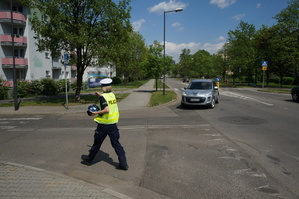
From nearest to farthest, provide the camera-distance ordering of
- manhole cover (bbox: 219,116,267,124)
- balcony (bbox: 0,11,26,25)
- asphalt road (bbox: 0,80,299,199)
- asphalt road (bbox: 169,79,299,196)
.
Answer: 1. asphalt road (bbox: 0,80,299,199)
2. asphalt road (bbox: 169,79,299,196)
3. manhole cover (bbox: 219,116,267,124)
4. balcony (bbox: 0,11,26,25)

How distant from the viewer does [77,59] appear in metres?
16.2

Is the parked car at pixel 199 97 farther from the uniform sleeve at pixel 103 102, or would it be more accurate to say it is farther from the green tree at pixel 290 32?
the green tree at pixel 290 32

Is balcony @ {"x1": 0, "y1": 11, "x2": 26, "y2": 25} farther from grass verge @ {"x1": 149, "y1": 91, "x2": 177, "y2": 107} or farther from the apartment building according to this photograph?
grass verge @ {"x1": 149, "y1": 91, "x2": 177, "y2": 107}

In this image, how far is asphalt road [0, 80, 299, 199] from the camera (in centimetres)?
392

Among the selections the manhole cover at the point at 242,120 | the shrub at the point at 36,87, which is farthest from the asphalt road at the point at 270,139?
the shrub at the point at 36,87

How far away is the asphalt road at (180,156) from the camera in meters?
3.92

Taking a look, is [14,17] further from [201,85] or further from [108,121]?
[108,121]

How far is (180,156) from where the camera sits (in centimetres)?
547

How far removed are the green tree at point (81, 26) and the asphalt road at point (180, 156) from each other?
710 cm

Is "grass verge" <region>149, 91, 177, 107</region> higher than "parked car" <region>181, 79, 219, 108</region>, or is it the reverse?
"parked car" <region>181, 79, 219, 108</region>

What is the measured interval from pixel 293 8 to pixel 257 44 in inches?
429

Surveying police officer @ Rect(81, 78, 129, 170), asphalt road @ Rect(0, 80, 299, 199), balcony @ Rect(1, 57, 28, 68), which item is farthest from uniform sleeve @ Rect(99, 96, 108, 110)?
balcony @ Rect(1, 57, 28, 68)

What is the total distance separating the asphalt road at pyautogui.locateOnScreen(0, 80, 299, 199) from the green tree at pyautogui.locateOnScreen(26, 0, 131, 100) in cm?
710

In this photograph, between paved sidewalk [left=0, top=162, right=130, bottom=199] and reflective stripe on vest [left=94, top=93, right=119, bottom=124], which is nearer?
paved sidewalk [left=0, top=162, right=130, bottom=199]
